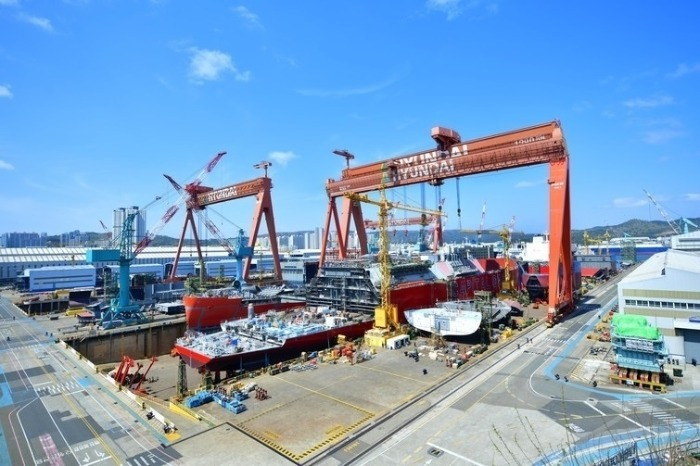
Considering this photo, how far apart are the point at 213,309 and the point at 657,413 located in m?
41.9

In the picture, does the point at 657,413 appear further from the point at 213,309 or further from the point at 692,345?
the point at 213,309

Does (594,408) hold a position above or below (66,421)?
above

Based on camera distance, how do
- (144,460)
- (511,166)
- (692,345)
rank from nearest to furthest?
(144,460) → (692,345) → (511,166)

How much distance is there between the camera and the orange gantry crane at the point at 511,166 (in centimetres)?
4097

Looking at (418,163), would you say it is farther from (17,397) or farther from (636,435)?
(17,397)

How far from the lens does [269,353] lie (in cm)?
3353

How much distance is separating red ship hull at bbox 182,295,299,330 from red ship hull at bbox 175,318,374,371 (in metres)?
8.12

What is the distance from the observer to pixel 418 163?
50.5 metres

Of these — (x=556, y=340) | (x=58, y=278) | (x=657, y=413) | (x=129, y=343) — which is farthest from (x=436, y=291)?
(x=58, y=278)

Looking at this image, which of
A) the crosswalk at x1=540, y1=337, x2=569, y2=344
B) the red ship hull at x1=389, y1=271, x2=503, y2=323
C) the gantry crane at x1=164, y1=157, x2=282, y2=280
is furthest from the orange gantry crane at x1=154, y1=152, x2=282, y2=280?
the crosswalk at x1=540, y1=337, x2=569, y2=344

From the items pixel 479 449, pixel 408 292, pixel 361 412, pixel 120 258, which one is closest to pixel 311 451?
pixel 361 412

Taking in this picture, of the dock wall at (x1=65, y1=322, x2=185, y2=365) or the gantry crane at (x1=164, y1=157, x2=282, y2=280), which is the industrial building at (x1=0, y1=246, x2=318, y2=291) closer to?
the gantry crane at (x1=164, y1=157, x2=282, y2=280)

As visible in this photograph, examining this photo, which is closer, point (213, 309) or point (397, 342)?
point (397, 342)

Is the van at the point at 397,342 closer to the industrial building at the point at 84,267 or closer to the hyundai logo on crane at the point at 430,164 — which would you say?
the hyundai logo on crane at the point at 430,164
